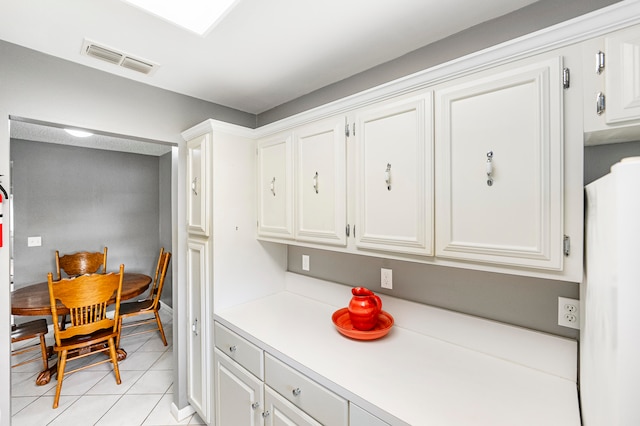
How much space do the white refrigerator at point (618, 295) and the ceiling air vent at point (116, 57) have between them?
213 cm

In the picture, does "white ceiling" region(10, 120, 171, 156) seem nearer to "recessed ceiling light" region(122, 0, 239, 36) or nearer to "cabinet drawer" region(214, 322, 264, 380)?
"recessed ceiling light" region(122, 0, 239, 36)

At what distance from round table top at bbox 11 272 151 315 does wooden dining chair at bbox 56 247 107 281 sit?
0.41 m

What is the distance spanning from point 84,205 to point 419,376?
453cm

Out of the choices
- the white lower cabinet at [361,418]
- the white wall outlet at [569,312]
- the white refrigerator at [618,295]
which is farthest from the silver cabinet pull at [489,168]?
the white lower cabinet at [361,418]

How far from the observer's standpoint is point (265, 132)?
75.9 inches

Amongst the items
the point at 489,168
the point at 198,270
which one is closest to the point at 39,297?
the point at 198,270

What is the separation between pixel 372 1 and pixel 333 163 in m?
0.73

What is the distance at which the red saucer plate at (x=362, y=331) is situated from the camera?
1409 mm

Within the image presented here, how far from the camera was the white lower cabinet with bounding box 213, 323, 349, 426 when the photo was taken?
1.16 m

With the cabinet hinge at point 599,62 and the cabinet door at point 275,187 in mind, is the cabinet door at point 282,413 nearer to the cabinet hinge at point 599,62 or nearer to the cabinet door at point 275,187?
the cabinet door at point 275,187

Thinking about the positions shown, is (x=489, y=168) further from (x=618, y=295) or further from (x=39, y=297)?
(x=39, y=297)

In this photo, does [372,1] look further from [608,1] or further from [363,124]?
[608,1]

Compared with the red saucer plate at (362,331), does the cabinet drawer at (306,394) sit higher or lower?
lower

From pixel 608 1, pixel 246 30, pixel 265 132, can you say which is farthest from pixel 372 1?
pixel 265 132
